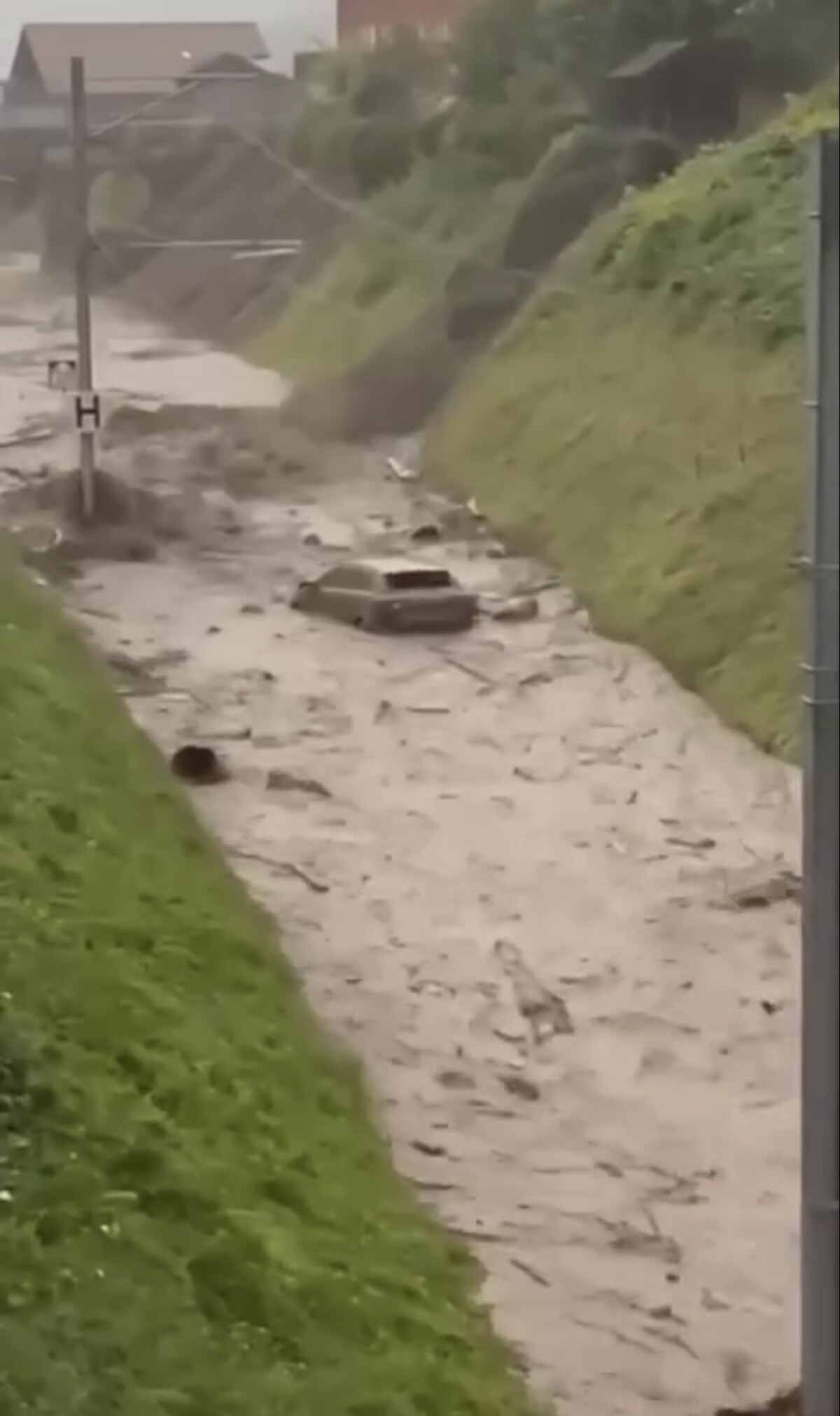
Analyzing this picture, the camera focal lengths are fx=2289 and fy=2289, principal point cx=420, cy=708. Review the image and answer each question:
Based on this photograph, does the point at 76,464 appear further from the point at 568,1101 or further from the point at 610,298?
the point at 568,1101

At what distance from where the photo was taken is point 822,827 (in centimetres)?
221

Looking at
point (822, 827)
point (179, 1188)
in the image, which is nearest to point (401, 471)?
point (179, 1188)

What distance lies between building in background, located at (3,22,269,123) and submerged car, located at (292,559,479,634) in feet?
5.63

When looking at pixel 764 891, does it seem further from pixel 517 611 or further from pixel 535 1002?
pixel 517 611

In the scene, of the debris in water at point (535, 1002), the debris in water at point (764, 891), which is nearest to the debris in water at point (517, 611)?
the debris in water at point (764, 891)

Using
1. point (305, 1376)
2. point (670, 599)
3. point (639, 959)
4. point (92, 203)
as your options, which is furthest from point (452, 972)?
point (92, 203)

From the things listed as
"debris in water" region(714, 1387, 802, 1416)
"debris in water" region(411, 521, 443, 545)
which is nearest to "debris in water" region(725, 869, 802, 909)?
"debris in water" region(714, 1387, 802, 1416)

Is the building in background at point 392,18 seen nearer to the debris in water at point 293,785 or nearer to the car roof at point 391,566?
the car roof at point 391,566

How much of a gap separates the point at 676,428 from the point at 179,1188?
5.71 meters

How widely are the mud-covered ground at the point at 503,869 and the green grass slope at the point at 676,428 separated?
0.21 meters

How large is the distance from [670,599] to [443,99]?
2.11m

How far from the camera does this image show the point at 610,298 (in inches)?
350

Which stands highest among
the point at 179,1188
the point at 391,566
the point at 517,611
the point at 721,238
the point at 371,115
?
the point at 371,115

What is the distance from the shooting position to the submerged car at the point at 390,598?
7.65 m
